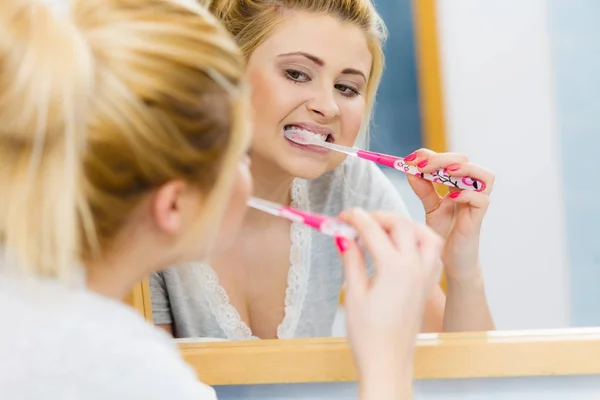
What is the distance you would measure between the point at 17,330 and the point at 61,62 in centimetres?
16

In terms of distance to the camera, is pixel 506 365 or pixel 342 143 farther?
pixel 342 143

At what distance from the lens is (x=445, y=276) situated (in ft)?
2.70

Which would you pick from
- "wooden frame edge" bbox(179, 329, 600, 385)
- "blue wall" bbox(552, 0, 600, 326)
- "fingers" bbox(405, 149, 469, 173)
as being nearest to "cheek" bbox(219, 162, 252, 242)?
"wooden frame edge" bbox(179, 329, 600, 385)

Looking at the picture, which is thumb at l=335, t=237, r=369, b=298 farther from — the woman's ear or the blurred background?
the blurred background

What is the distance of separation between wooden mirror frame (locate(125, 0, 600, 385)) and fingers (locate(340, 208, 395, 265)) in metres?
0.21

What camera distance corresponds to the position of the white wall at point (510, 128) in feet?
2.78

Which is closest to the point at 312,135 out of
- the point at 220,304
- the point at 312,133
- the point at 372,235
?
the point at 312,133

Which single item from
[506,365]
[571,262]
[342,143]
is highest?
[342,143]

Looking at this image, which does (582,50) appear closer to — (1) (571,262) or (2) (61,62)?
(1) (571,262)

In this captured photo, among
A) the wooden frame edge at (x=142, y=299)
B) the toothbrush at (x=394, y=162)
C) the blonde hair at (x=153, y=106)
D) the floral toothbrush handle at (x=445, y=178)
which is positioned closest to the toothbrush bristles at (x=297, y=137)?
the toothbrush at (x=394, y=162)

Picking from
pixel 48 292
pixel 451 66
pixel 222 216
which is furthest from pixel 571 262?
pixel 48 292

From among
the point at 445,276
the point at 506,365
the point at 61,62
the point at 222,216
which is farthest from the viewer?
the point at 445,276

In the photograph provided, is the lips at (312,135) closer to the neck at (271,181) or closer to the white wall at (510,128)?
the neck at (271,181)

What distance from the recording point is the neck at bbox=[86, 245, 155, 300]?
491mm
